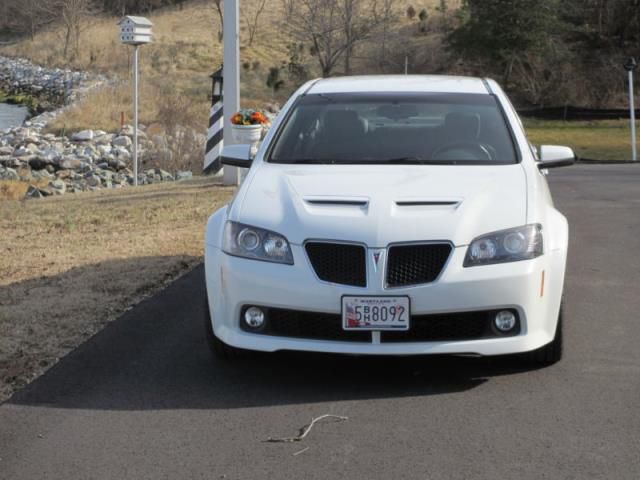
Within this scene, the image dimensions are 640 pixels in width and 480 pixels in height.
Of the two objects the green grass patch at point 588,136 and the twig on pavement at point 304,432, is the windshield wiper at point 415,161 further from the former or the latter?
the green grass patch at point 588,136

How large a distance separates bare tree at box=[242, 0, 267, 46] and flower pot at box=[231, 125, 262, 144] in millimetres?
52821

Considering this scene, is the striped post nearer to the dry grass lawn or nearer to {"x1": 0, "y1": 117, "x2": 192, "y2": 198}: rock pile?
the dry grass lawn

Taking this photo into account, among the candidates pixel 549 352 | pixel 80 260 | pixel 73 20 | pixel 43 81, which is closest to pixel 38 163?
pixel 80 260

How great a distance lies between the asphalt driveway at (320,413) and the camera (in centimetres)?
485

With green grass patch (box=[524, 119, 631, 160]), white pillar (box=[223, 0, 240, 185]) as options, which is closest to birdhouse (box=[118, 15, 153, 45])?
white pillar (box=[223, 0, 240, 185])

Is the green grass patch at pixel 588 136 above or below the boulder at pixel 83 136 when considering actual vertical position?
above

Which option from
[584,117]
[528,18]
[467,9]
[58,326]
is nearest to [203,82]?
[467,9]

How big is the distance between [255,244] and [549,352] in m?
1.69

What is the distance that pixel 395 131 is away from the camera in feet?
24.6

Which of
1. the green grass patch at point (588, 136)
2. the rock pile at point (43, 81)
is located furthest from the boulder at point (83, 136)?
the rock pile at point (43, 81)

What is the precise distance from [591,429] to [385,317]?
44.6 inches

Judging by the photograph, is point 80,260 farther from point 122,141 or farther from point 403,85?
point 122,141

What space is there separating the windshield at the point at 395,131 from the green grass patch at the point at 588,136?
59.3 feet

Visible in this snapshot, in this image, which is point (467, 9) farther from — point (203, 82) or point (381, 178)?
point (381, 178)
